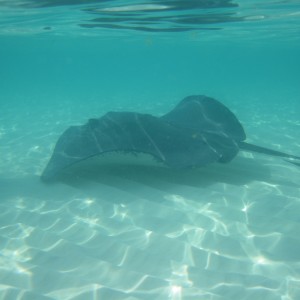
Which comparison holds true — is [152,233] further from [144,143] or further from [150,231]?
[144,143]

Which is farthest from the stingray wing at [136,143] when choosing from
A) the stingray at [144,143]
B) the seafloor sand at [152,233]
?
the seafloor sand at [152,233]

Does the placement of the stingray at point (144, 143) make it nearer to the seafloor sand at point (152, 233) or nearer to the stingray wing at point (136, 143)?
the stingray wing at point (136, 143)

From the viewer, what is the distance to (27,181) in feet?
26.6

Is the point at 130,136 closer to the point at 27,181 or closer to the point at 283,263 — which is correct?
the point at 27,181

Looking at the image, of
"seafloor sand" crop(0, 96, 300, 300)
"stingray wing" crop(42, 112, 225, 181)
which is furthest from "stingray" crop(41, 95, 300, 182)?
"seafloor sand" crop(0, 96, 300, 300)

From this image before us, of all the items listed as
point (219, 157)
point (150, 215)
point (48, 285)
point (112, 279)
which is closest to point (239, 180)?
point (219, 157)

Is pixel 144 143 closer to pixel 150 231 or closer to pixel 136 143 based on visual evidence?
pixel 136 143

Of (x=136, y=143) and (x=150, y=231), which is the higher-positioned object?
(x=136, y=143)

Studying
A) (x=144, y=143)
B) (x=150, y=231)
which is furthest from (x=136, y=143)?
(x=150, y=231)

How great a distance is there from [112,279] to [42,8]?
42.9 feet

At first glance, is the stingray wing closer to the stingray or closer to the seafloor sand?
the stingray

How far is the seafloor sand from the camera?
4.35 meters

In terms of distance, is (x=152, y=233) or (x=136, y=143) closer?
(x=152, y=233)

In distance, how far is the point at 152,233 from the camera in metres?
5.62
